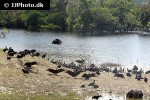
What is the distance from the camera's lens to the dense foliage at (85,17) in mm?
143875

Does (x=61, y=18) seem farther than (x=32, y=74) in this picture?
Yes

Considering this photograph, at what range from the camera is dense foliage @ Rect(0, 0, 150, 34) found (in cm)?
14388

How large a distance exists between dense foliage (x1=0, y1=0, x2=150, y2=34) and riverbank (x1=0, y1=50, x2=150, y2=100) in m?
94.9

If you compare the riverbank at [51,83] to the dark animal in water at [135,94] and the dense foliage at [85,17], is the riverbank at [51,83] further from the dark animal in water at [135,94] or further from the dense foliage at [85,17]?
the dense foliage at [85,17]

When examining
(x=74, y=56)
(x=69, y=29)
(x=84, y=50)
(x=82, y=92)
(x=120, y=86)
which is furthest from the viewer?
(x=69, y=29)

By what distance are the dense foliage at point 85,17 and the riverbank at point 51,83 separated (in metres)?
94.9

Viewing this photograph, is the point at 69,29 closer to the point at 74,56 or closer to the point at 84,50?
the point at 84,50

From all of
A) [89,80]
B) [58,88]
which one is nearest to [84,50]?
[89,80]

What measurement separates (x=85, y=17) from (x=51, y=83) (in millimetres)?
102657

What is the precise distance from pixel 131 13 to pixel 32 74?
121 metres

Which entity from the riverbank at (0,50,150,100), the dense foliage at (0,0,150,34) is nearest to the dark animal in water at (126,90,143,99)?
the riverbank at (0,50,150,100)

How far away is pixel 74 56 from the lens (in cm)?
7612

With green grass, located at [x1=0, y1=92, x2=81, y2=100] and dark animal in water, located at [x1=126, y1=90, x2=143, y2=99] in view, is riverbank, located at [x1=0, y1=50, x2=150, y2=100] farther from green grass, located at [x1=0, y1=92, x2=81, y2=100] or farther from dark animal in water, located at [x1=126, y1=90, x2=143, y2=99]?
dark animal in water, located at [x1=126, y1=90, x2=143, y2=99]

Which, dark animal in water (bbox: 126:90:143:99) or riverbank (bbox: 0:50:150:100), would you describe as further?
dark animal in water (bbox: 126:90:143:99)
